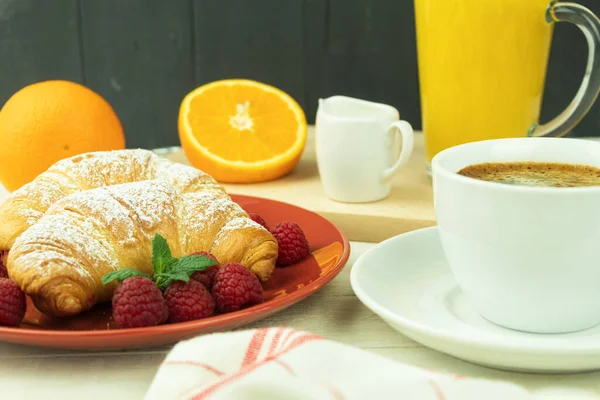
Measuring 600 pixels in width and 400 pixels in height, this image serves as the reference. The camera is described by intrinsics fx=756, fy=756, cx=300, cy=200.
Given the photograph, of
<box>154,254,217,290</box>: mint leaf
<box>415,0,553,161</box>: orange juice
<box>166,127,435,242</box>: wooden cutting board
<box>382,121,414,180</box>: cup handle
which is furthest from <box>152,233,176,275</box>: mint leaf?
<box>415,0,553,161</box>: orange juice

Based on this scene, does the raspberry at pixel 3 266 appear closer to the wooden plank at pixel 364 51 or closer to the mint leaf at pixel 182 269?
the mint leaf at pixel 182 269

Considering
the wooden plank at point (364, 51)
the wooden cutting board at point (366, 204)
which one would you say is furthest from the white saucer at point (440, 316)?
the wooden plank at point (364, 51)

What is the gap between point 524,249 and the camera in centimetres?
68

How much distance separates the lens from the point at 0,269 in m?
0.88

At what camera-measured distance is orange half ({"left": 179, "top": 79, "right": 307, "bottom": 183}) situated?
1444mm

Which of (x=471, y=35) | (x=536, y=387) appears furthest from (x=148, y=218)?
(x=471, y=35)

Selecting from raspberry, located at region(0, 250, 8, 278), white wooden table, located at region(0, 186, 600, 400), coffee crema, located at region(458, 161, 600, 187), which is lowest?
white wooden table, located at region(0, 186, 600, 400)

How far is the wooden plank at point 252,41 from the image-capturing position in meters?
2.05

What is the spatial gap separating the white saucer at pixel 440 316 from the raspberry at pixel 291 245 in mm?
115

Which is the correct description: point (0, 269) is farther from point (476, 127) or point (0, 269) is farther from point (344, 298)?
point (476, 127)

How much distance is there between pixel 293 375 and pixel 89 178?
1.78ft

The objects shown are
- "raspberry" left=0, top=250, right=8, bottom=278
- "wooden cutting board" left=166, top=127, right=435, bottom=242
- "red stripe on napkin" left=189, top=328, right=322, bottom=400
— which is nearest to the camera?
"red stripe on napkin" left=189, top=328, right=322, bottom=400

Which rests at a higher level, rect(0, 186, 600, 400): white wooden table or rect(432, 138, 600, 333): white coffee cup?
rect(432, 138, 600, 333): white coffee cup

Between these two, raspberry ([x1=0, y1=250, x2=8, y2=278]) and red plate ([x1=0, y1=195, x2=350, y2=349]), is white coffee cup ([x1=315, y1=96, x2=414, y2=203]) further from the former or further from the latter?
raspberry ([x1=0, y1=250, x2=8, y2=278])
